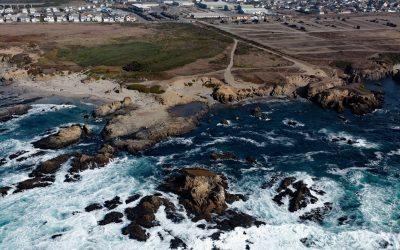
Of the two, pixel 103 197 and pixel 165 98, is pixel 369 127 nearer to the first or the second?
pixel 165 98

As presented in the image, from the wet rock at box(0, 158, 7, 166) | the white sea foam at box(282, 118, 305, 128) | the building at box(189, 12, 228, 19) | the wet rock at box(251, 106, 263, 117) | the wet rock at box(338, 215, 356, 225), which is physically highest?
the building at box(189, 12, 228, 19)

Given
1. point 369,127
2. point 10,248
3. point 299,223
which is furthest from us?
point 369,127

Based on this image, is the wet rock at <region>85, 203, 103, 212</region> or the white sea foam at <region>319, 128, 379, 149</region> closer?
the wet rock at <region>85, 203, 103, 212</region>

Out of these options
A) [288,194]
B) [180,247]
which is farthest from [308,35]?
[180,247]

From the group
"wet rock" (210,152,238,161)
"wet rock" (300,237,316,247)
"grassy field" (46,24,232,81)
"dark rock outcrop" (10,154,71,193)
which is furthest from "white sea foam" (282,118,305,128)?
"dark rock outcrop" (10,154,71,193)

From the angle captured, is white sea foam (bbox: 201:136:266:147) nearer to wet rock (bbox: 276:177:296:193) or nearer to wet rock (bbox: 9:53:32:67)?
wet rock (bbox: 276:177:296:193)

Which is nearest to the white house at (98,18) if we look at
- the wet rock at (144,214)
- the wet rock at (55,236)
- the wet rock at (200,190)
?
the wet rock at (200,190)
